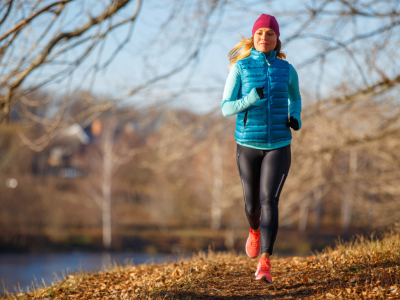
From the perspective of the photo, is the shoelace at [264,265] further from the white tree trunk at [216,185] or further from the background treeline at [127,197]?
the white tree trunk at [216,185]

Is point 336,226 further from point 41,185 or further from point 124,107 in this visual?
point 124,107

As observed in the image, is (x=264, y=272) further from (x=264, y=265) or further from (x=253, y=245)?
(x=253, y=245)

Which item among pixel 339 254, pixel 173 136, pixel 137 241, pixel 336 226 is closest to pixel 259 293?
pixel 339 254

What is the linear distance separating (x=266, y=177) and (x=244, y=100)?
0.64 metres

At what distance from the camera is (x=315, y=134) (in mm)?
8594

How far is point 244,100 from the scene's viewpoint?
2.92m

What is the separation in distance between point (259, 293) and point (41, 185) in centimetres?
2743

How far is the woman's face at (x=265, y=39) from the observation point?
3.08 meters

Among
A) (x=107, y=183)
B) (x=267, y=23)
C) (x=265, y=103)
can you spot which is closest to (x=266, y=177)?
(x=265, y=103)

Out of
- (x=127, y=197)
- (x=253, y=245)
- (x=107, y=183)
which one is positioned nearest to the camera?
(x=253, y=245)

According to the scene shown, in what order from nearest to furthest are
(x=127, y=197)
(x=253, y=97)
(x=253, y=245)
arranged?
1. (x=253, y=97)
2. (x=253, y=245)
3. (x=127, y=197)

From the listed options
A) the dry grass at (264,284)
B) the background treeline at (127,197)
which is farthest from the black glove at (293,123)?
the background treeline at (127,197)

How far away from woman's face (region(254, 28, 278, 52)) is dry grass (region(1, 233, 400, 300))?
200 centimetres

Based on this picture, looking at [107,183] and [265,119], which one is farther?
[107,183]
